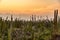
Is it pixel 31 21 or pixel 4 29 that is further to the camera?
pixel 31 21

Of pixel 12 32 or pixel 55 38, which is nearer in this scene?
pixel 55 38

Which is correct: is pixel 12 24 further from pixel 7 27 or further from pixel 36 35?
pixel 36 35

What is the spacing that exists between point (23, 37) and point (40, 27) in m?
1.92

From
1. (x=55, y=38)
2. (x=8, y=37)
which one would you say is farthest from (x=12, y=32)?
(x=55, y=38)

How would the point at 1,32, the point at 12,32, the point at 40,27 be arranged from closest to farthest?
the point at 12,32
the point at 1,32
the point at 40,27

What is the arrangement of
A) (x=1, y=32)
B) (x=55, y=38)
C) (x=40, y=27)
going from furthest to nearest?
(x=40, y=27) → (x=1, y=32) → (x=55, y=38)

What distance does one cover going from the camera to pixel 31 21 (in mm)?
11086

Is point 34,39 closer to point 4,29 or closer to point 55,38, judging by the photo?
point 4,29

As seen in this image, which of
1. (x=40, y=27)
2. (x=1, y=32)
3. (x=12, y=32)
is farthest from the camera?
(x=40, y=27)

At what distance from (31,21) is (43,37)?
1959mm

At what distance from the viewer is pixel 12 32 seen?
9.11 metres

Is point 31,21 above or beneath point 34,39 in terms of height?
above

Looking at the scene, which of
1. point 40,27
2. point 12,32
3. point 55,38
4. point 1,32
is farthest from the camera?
point 40,27

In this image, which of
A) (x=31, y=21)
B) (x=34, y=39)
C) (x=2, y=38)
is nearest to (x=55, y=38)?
(x=34, y=39)
